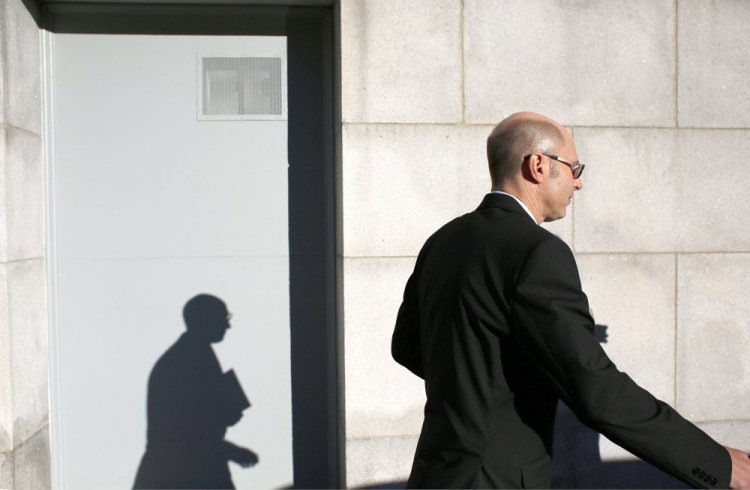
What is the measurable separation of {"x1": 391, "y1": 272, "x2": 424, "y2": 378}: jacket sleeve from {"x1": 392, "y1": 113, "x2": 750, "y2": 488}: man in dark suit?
25 centimetres

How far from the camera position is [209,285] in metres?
5.48

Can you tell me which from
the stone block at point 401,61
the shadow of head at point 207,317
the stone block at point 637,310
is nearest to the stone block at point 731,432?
the stone block at point 637,310

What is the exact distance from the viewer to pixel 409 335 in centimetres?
317

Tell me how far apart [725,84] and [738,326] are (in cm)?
156

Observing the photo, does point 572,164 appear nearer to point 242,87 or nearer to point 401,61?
point 401,61

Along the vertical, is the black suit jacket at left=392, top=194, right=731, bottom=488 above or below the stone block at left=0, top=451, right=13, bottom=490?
above

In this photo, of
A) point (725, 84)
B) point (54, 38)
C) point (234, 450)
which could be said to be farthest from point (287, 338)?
point (725, 84)

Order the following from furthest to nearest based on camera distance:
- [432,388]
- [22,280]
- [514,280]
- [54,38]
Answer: [54,38], [22,280], [432,388], [514,280]

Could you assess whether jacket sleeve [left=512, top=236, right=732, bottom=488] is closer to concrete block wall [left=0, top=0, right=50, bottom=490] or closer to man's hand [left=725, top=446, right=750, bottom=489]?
man's hand [left=725, top=446, right=750, bottom=489]

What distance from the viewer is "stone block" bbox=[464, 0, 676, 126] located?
5.15 m

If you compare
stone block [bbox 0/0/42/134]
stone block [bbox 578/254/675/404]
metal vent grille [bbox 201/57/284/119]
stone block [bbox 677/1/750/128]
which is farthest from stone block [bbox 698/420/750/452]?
stone block [bbox 0/0/42/134]

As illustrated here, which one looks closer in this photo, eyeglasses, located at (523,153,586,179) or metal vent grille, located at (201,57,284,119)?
eyeglasses, located at (523,153,586,179)

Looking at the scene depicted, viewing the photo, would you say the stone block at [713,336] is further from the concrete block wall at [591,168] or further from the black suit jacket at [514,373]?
the black suit jacket at [514,373]

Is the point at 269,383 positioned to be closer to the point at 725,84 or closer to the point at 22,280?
the point at 22,280
